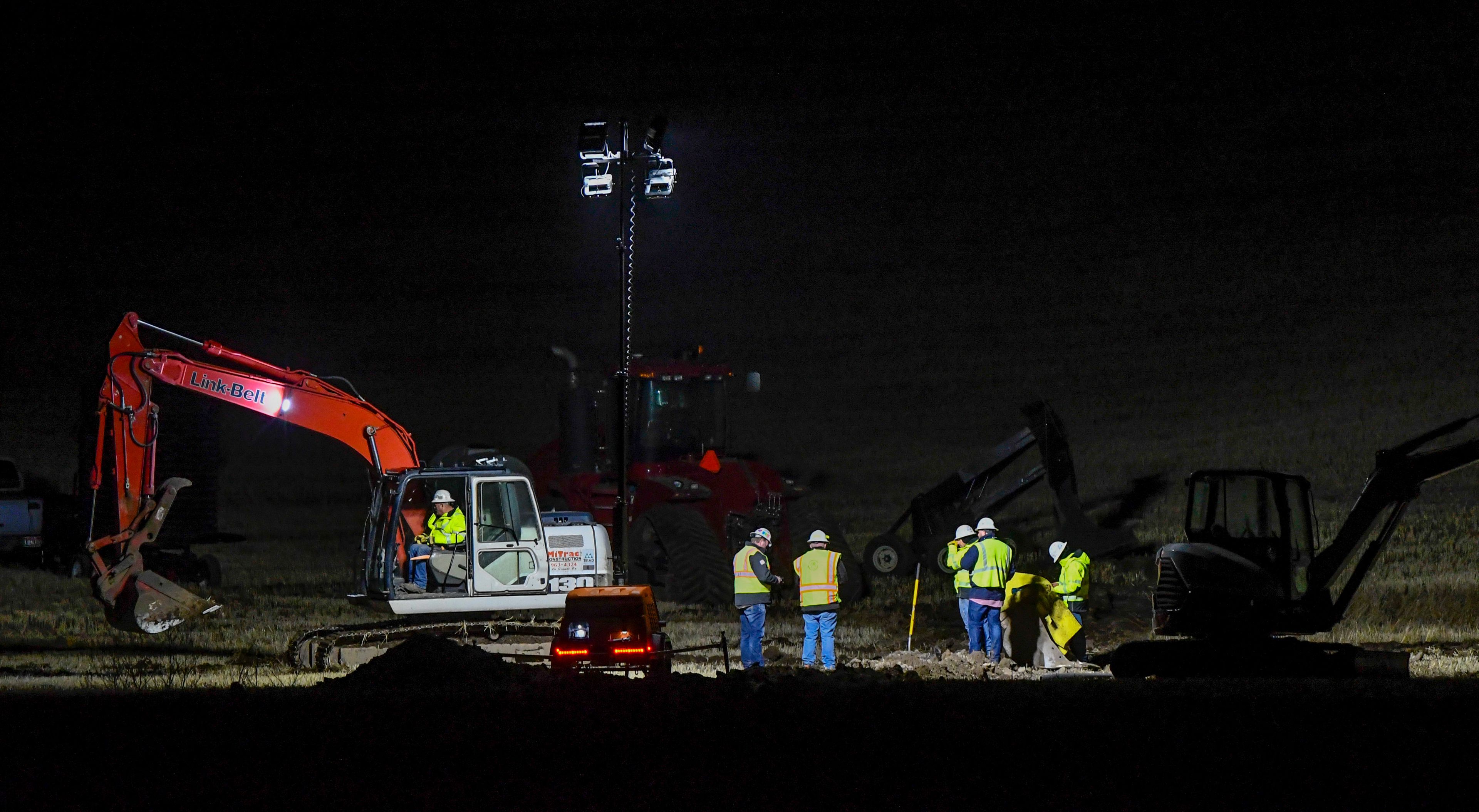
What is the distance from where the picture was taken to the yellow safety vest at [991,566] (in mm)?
18094

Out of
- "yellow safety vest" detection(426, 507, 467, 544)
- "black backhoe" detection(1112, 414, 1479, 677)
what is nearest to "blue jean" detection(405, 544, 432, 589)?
"yellow safety vest" detection(426, 507, 467, 544)

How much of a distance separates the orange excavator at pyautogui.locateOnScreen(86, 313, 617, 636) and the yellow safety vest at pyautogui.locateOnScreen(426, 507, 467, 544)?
7 cm

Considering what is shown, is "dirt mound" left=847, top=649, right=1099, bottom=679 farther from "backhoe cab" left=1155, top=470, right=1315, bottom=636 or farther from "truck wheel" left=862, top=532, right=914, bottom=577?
"truck wheel" left=862, top=532, right=914, bottom=577

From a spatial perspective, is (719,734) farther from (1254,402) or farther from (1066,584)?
(1254,402)

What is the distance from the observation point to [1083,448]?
60156 millimetres

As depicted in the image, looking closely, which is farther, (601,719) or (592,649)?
(592,649)

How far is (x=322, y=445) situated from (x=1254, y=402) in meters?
40.5

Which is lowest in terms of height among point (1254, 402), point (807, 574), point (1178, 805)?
point (1178, 805)

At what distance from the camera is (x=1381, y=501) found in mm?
→ 16641

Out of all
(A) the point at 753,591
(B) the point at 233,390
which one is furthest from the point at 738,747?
(B) the point at 233,390

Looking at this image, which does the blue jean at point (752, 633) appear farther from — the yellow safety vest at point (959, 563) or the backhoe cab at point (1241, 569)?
the backhoe cab at point (1241, 569)

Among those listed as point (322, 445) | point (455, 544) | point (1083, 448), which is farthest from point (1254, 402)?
point (455, 544)

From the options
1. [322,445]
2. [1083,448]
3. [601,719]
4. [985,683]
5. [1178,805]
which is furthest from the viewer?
[322,445]

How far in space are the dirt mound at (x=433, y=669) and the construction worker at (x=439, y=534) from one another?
281 centimetres
